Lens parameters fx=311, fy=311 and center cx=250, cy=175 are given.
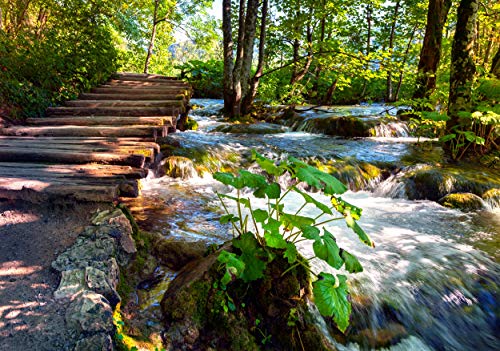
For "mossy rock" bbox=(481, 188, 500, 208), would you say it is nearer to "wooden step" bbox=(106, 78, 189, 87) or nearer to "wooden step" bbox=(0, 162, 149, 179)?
"wooden step" bbox=(0, 162, 149, 179)

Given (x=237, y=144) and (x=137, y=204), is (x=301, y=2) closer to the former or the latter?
(x=237, y=144)

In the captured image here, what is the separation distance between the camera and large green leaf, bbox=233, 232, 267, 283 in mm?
2389

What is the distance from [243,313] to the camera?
2.46 metres

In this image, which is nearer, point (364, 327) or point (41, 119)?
point (364, 327)

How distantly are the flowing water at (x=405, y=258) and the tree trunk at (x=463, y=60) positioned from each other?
2.45 metres

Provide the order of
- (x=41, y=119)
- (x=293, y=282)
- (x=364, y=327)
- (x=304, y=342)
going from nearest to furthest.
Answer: (x=304, y=342) < (x=293, y=282) < (x=364, y=327) < (x=41, y=119)

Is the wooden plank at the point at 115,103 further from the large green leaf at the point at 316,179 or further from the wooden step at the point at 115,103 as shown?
the large green leaf at the point at 316,179

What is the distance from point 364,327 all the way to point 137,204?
3.22 meters

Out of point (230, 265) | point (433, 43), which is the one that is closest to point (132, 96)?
point (230, 265)

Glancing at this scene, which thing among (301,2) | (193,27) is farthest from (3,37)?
(193,27)

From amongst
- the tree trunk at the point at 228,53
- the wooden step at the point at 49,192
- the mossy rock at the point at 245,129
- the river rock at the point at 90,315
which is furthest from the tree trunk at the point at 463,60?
the river rock at the point at 90,315

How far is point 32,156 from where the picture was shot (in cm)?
436

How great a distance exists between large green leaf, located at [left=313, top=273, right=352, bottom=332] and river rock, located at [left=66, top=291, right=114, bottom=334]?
1364 millimetres

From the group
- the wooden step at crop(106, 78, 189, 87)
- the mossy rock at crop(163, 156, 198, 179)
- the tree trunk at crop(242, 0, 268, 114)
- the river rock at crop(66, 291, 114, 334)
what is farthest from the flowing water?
the tree trunk at crop(242, 0, 268, 114)
